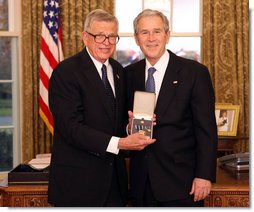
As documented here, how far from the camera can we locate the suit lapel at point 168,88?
2398 mm

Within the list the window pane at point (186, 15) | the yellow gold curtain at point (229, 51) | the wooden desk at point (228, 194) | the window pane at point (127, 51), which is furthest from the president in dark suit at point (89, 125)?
the window pane at point (186, 15)

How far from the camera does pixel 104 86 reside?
7.92 ft

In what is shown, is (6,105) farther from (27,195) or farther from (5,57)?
(27,195)

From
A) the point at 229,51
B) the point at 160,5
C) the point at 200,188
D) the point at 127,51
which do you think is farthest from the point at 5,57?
the point at 200,188

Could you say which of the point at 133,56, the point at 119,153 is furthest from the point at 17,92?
the point at 119,153

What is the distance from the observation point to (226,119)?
5273 millimetres

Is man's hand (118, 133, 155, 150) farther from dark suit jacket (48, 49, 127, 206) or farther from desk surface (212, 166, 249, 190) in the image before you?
desk surface (212, 166, 249, 190)

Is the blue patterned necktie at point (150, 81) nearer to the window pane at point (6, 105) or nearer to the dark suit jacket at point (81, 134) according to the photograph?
the dark suit jacket at point (81, 134)

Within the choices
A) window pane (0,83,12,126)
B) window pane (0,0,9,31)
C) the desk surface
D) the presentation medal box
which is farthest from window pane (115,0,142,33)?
the presentation medal box

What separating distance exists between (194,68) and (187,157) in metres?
0.46

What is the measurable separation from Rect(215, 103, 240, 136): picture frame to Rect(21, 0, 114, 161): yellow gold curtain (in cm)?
180

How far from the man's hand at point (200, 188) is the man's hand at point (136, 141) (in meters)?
0.33

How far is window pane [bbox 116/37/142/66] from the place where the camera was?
20.3 ft

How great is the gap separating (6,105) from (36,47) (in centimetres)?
90
